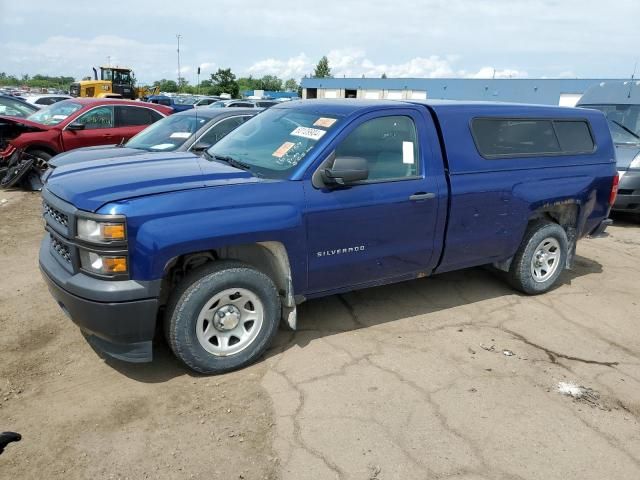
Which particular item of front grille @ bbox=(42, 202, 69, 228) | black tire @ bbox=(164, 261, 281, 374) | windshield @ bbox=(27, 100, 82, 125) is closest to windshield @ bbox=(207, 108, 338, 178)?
black tire @ bbox=(164, 261, 281, 374)

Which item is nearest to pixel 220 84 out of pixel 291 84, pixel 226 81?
pixel 226 81

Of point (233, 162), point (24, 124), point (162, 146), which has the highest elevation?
point (233, 162)

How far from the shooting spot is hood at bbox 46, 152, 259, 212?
3.16m

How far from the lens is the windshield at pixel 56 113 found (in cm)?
1008

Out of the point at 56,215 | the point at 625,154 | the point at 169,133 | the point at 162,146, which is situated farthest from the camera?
the point at 625,154

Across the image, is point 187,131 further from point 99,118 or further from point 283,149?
point 99,118

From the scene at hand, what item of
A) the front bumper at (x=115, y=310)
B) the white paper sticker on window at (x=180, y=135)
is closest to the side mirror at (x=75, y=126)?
the white paper sticker on window at (x=180, y=135)

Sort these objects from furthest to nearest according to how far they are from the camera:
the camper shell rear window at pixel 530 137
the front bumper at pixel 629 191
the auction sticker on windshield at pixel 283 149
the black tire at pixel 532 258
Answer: the front bumper at pixel 629 191, the black tire at pixel 532 258, the camper shell rear window at pixel 530 137, the auction sticker on windshield at pixel 283 149

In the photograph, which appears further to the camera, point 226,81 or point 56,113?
point 226,81

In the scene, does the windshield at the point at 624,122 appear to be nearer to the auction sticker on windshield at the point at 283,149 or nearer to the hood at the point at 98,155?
the auction sticker on windshield at the point at 283,149

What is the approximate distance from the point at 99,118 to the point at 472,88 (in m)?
40.0

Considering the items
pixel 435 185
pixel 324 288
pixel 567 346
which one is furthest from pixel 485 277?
pixel 324 288

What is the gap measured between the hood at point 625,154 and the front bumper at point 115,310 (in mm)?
8138

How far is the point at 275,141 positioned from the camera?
409cm
